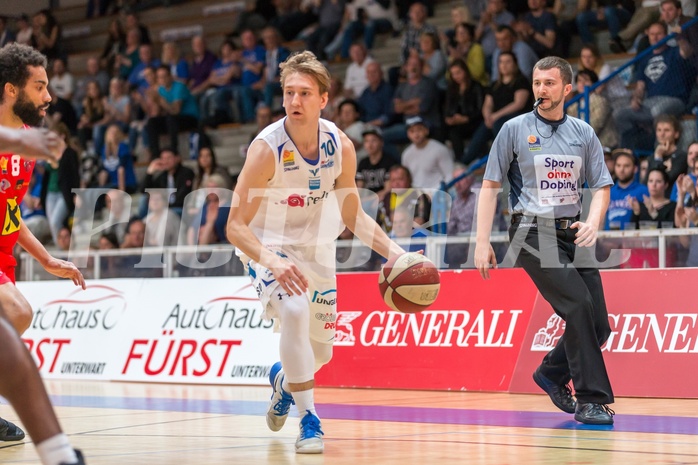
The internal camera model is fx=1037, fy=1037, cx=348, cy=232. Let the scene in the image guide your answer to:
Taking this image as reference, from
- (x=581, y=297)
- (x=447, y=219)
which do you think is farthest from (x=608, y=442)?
(x=447, y=219)

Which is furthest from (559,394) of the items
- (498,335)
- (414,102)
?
(414,102)

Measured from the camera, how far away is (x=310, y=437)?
6094 millimetres

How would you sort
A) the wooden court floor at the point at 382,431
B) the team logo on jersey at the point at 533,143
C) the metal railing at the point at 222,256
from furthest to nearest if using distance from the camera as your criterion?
the metal railing at the point at 222,256 → the team logo on jersey at the point at 533,143 → the wooden court floor at the point at 382,431

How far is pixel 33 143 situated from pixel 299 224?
112 inches

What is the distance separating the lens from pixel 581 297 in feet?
24.2

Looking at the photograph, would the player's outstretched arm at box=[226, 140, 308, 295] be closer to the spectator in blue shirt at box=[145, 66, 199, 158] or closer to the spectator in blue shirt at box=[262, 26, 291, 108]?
the spectator in blue shirt at box=[262, 26, 291, 108]

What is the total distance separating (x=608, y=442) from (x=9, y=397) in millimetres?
3705

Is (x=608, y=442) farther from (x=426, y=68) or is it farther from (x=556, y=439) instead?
(x=426, y=68)

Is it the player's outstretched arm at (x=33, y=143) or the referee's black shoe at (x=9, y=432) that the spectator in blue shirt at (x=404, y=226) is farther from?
the player's outstretched arm at (x=33, y=143)

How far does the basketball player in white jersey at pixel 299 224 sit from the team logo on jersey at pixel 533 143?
1673 mm

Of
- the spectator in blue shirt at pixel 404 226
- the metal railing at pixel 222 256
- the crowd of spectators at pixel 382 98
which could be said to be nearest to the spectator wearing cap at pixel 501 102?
the crowd of spectators at pixel 382 98

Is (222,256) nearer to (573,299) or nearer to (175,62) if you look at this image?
(573,299)

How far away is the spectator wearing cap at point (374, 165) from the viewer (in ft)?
47.1

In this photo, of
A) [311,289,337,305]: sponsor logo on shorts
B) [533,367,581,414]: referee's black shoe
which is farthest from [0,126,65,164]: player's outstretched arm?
[533,367,581,414]: referee's black shoe
